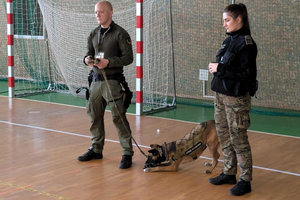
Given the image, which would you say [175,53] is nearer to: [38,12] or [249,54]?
[38,12]

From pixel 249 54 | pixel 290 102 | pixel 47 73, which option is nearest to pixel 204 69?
pixel 290 102

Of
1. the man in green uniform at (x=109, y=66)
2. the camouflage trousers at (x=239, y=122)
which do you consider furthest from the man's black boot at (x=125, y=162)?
the camouflage trousers at (x=239, y=122)

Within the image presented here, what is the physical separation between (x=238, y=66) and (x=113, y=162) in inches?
69.7

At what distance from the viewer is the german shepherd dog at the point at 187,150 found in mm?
4516

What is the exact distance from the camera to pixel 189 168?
4738 millimetres

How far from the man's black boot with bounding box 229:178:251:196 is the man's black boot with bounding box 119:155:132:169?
116cm

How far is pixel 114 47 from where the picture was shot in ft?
15.3

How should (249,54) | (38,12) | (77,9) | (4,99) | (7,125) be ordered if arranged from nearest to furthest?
(249,54) → (7,125) → (4,99) → (77,9) → (38,12)

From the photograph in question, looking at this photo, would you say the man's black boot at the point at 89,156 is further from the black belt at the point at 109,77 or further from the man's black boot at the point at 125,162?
the black belt at the point at 109,77

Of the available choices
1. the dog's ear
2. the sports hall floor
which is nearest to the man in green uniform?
the dog's ear

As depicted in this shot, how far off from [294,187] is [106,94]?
1.97 m

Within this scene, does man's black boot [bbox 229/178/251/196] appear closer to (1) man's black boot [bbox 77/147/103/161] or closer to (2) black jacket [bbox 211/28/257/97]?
(2) black jacket [bbox 211/28/257/97]

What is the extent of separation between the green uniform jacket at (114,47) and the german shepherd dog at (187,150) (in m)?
0.88

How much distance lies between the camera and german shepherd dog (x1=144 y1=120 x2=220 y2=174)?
4516mm
